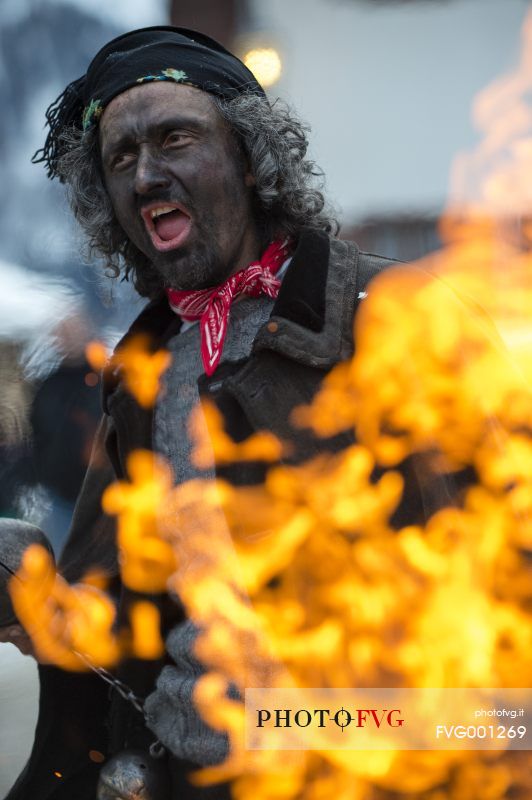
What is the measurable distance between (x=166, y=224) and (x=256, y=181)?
234mm

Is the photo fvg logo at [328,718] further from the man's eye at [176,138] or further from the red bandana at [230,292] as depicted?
the man's eye at [176,138]

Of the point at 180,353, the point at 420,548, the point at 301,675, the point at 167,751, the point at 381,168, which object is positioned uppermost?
the point at 381,168

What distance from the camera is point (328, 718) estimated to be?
1.73 metres

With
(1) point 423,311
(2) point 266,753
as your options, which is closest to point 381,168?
(1) point 423,311

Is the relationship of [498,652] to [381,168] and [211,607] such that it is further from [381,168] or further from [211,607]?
[381,168]

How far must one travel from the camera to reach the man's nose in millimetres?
1814

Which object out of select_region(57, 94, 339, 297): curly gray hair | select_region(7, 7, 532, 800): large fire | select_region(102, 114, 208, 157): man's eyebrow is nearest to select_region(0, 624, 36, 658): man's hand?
select_region(7, 7, 532, 800): large fire

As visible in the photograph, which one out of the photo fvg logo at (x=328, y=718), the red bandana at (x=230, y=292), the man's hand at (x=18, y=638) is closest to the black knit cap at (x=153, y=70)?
the red bandana at (x=230, y=292)

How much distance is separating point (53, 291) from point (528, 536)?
156 cm

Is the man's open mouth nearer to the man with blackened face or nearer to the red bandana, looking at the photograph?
the man with blackened face

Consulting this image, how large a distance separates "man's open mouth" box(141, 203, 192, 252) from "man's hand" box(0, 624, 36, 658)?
97 cm

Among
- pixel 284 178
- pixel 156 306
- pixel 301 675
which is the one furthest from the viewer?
pixel 156 306

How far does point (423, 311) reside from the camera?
178 cm

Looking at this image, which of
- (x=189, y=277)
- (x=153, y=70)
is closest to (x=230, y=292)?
(x=189, y=277)
